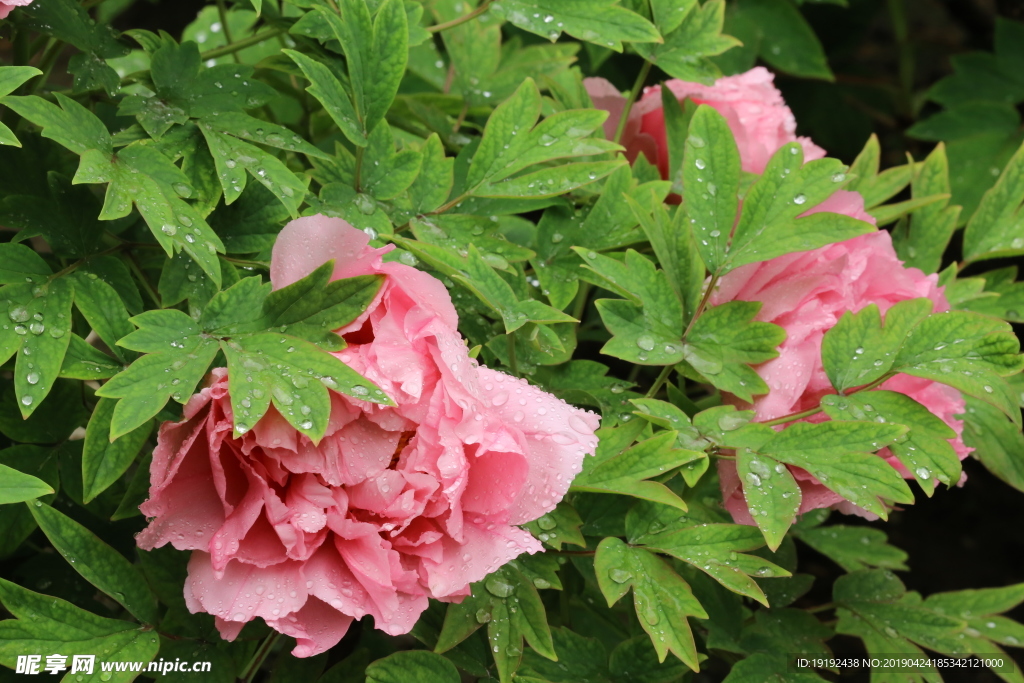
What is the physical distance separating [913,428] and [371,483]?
1.26ft

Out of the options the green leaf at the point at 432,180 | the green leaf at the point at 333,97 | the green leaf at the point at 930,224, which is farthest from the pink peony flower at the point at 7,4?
the green leaf at the point at 930,224

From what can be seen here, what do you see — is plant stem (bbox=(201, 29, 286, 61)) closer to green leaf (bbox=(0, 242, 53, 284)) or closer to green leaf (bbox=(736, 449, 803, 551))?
green leaf (bbox=(0, 242, 53, 284))

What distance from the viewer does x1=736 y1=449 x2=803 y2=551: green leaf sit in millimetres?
571

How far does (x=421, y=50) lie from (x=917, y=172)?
587 millimetres

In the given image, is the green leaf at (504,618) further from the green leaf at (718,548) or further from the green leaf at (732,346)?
the green leaf at (732,346)

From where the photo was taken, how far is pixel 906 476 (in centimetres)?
66

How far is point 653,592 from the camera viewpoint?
605 millimetres

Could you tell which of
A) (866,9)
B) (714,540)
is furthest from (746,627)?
(866,9)

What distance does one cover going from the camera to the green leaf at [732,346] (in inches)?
25.8

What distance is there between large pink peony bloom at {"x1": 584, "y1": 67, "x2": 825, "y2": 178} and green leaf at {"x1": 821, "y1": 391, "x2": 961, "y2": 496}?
0.96ft

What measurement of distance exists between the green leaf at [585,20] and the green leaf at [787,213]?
0.15 metres

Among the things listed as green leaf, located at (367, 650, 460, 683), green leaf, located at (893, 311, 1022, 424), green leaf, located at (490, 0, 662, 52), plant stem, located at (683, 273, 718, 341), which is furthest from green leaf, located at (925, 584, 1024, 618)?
green leaf, located at (490, 0, 662, 52)

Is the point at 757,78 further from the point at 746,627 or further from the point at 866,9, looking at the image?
the point at 866,9

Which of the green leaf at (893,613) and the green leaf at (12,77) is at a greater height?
the green leaf at (12,77)
